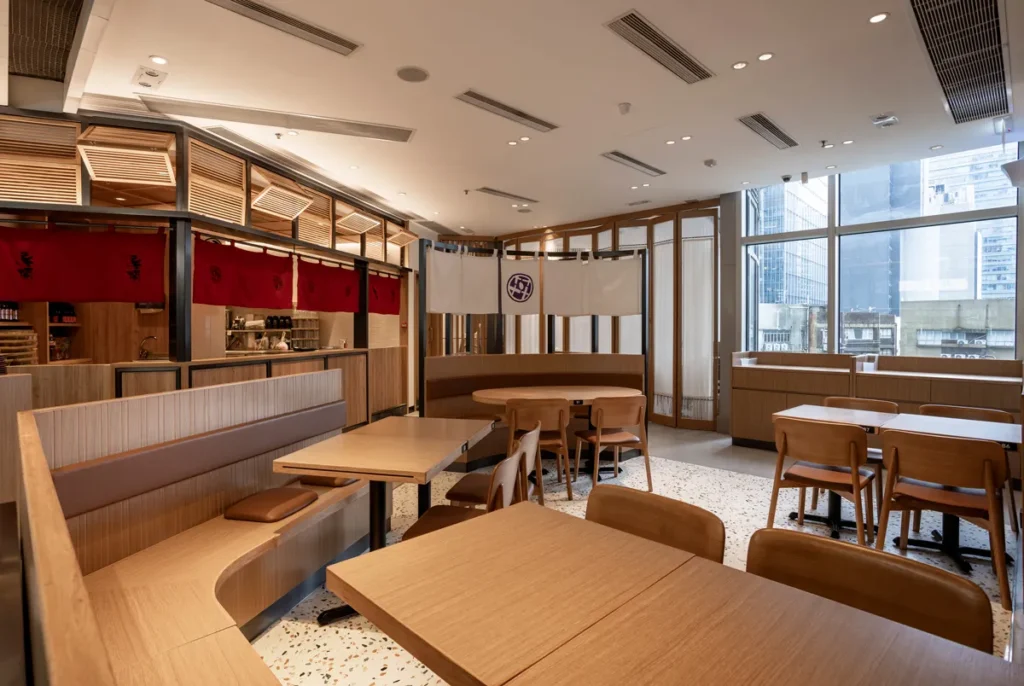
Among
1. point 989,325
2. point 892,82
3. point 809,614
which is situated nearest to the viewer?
point 809,614

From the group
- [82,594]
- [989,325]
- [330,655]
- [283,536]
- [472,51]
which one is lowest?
[330,655]

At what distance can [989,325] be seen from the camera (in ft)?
18.9

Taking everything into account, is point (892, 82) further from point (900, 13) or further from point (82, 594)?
point (82, 594)

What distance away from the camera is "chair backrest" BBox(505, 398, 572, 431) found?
437 centimetres

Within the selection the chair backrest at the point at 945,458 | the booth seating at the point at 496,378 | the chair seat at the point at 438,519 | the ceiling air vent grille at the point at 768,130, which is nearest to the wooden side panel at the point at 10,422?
the chair seat at the point at 438,519

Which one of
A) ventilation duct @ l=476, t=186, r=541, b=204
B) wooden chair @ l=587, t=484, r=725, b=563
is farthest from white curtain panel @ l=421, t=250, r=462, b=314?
wooden chair @ l=587, t=484, r=725, b=563

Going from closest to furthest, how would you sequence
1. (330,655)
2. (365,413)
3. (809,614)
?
(809,614) → (330,655) → (365,413)

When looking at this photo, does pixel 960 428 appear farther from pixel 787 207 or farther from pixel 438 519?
pixel 787 207

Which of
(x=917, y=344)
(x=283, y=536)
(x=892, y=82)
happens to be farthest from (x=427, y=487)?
(x=917, y=344)

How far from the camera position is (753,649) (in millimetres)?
966

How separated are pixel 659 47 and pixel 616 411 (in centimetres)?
282

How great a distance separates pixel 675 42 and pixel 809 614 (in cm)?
357

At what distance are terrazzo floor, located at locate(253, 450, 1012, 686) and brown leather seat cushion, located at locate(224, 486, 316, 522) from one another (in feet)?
1.88

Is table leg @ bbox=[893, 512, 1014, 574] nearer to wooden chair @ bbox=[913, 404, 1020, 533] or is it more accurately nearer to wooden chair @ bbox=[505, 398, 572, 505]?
wooden chair @ bbox=[913, 404, 1020, 533]
